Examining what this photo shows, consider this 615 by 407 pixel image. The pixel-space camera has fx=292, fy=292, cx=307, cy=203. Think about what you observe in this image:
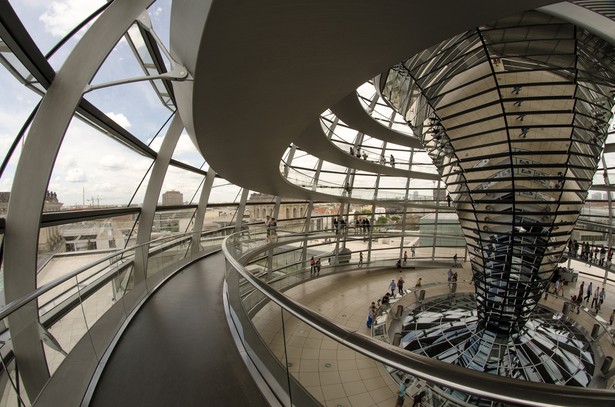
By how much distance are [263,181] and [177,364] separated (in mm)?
8681

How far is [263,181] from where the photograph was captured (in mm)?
11242

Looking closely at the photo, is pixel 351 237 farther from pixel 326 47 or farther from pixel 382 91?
pixel 326 47

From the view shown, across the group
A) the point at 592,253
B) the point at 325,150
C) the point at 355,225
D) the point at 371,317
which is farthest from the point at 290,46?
the point at 592,253

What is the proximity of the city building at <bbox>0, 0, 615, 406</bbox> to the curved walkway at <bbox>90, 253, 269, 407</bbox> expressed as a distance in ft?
0.08

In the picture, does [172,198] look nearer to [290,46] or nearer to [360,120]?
[360,120]

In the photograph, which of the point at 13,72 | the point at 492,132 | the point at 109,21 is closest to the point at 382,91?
the point at 492,132

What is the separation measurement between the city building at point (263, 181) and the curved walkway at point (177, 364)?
2 centimetres

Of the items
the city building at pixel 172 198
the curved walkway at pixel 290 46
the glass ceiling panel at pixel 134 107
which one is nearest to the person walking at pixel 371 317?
the city building at pixel 172 198

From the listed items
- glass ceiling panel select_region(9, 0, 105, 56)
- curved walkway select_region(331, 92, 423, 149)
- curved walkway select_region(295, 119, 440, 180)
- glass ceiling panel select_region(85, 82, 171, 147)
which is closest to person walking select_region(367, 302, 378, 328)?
curved walkway select_region(295, 119, 440, 180)

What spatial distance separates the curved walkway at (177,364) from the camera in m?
2.44

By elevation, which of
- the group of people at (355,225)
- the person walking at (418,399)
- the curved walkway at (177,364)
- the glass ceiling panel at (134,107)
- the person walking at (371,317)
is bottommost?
the person walking at (371,317)

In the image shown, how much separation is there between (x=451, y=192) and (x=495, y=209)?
55.0 inches

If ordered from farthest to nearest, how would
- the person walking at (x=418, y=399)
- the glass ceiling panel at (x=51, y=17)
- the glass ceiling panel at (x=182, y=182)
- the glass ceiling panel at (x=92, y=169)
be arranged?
the glass ceiling panel at (x=182, y=182), the glass ceiling panel at (x=92, y=169), the glass ceiling panel at (x=51, y=17), the person walking at (x=418, y=399)

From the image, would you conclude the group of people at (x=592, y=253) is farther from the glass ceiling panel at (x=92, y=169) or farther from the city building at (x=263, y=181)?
the glass ceiling panel at (x=92, y=169)
